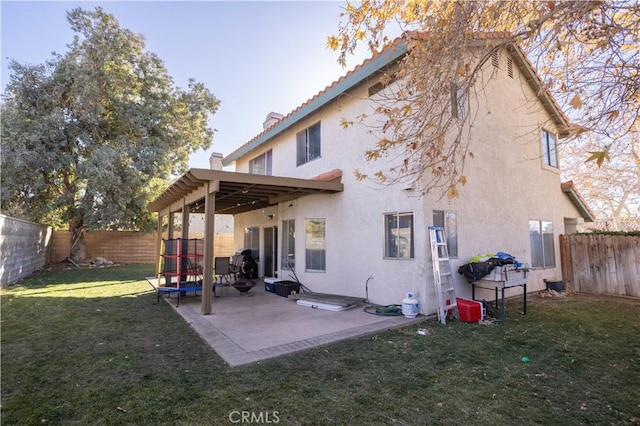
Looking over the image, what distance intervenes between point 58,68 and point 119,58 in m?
2.72

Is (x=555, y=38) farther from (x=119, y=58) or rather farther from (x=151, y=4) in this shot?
(x=119, y=58)

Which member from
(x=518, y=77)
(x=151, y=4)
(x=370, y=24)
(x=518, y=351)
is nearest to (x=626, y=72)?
(x=370, y=24)

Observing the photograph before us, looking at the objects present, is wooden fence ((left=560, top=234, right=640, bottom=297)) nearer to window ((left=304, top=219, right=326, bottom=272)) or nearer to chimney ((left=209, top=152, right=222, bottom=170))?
window ((left=304, top=219, right=326, bottom=272))

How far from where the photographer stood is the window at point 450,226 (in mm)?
7408

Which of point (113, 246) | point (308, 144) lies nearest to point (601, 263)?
point (308, 144)

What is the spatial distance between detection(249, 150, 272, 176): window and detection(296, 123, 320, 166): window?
7.65 ft

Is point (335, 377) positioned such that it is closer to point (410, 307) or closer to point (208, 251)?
point (410, 307)

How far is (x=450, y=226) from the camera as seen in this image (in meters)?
7.61

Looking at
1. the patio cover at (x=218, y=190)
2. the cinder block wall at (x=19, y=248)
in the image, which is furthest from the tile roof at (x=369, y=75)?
the cinder block wall at (x=19, y=248)

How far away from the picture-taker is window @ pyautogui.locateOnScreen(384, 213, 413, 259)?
7277 mm

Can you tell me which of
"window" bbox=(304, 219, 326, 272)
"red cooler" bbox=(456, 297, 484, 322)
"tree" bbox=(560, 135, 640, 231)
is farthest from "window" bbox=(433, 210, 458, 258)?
"tree" bbox=(560, 135, 640, 231)

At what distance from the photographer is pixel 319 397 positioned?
3502 millimetres

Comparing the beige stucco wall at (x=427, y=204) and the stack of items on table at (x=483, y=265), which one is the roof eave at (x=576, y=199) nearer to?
the beige stucco wall at (x=427, y=204)

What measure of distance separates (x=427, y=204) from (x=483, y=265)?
5.79 feet
